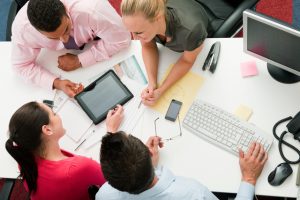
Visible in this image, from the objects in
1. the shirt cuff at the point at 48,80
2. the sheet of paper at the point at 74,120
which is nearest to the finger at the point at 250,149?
the sheet of paper at the point at 74,120

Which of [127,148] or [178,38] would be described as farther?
[178,38]

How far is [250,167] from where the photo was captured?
1430 millimetres

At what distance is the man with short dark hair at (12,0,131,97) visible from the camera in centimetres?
165

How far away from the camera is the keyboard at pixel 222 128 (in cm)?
150

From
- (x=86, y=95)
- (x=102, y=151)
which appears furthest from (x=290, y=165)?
(x=86, y=95)

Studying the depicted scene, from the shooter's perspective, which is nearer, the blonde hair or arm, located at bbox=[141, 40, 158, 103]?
the blonde hair

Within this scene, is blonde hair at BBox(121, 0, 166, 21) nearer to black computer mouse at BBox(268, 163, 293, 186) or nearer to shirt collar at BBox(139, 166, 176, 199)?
shirt collar at BBox(139, 166, 176, 199)

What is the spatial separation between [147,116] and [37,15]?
1.98ft

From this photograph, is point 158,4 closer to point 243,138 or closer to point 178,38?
point 178,38

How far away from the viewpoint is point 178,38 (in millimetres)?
1584

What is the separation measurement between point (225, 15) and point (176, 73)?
1.61 ft

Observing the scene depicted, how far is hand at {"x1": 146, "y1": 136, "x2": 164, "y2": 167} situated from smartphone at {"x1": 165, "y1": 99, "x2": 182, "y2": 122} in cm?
11

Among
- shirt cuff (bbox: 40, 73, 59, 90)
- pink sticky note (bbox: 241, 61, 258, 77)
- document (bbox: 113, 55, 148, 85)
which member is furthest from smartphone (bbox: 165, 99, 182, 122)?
shirt cuff (bbox: 40, 73, 59, 90)

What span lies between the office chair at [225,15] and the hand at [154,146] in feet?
1.90
